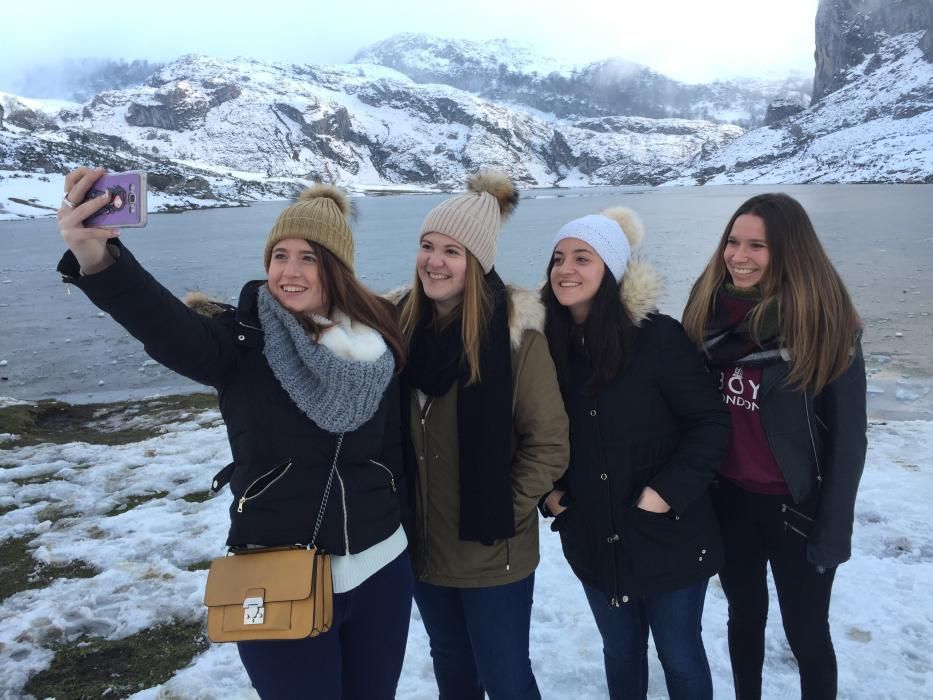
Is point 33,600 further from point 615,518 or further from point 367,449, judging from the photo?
point 615,518

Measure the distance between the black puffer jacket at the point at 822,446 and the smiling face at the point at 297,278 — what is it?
1840mm

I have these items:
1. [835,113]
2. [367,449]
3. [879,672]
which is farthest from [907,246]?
[835,113]

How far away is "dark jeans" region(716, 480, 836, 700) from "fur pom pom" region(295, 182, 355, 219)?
2054 mm

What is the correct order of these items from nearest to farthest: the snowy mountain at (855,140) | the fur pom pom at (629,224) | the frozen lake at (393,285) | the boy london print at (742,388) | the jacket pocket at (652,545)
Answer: the jacket pocket at (652,545), the boy london print at (742,388), the fur pom pom at (629,224), the frozen lake at (393,285), the snowy mountain at (855,140)

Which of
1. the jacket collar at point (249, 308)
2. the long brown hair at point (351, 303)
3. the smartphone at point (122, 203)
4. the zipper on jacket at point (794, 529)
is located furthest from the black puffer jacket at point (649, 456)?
the smartphone at point (122, 203)

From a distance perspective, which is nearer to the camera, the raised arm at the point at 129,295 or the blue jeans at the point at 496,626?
the raised arm at the point at 129,295

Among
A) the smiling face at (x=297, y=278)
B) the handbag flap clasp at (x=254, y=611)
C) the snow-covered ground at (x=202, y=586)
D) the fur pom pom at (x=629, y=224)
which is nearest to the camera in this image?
the handbag flap clasp at (x=254, y=611)

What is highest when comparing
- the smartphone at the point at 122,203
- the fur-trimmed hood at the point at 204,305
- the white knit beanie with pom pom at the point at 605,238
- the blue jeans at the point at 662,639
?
the smartphone at the point at 122,203

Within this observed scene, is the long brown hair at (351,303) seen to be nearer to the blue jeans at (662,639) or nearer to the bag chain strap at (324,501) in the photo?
the bag chain strap at (324,501)

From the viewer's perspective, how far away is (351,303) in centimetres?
225

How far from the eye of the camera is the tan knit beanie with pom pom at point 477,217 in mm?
2529

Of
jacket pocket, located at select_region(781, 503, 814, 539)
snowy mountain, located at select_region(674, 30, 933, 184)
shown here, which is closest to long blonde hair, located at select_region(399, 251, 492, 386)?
jacket pocket, located at select_region(781, 503, 814, 539)

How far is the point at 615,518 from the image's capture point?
253cm

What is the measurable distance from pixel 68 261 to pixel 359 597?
4.66ft
